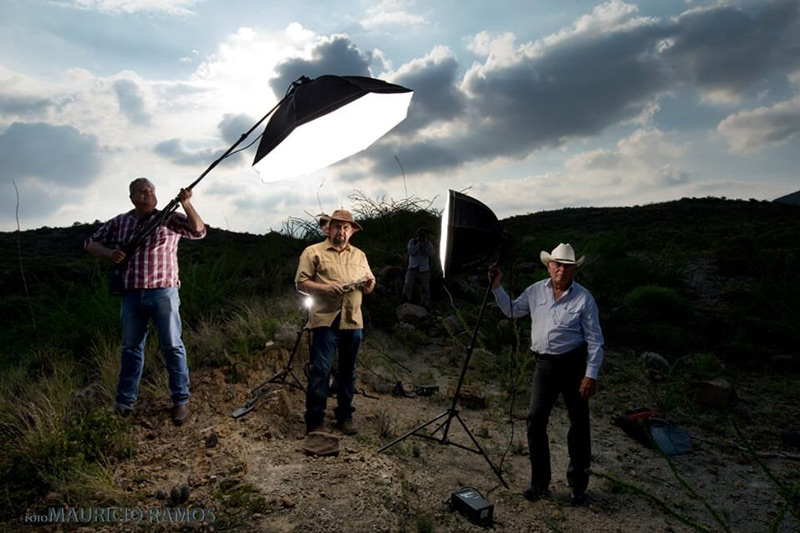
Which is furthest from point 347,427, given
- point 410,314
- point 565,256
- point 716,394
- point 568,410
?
point 716,394

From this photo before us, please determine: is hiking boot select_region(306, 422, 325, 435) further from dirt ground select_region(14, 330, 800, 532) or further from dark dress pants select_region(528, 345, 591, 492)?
dark dress pants select_region(528, 345, 591, 492)

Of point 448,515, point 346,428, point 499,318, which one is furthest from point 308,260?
point 499,318

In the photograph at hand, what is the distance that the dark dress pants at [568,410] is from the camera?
370cm

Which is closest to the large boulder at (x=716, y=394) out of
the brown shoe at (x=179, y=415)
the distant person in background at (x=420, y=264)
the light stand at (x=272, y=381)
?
the distant person in background at (x=420, y=264)

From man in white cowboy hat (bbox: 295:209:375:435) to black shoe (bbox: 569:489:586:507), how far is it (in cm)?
227

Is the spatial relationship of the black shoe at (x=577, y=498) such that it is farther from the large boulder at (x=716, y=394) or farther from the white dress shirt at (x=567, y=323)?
the large boulder at (x=716, y=394)

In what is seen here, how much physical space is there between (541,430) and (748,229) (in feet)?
78.6

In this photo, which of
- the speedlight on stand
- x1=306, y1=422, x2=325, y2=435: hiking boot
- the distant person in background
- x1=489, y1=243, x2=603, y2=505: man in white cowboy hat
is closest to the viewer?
the speedlight on stand

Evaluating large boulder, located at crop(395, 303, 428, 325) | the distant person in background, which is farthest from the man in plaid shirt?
the distant person in background

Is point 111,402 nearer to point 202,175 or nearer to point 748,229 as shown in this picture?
point 202,175

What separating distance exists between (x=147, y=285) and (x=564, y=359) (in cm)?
371

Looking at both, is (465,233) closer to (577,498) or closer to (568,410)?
(568,410)

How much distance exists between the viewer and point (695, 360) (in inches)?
306

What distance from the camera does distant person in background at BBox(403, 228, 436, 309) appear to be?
964 centimetres
